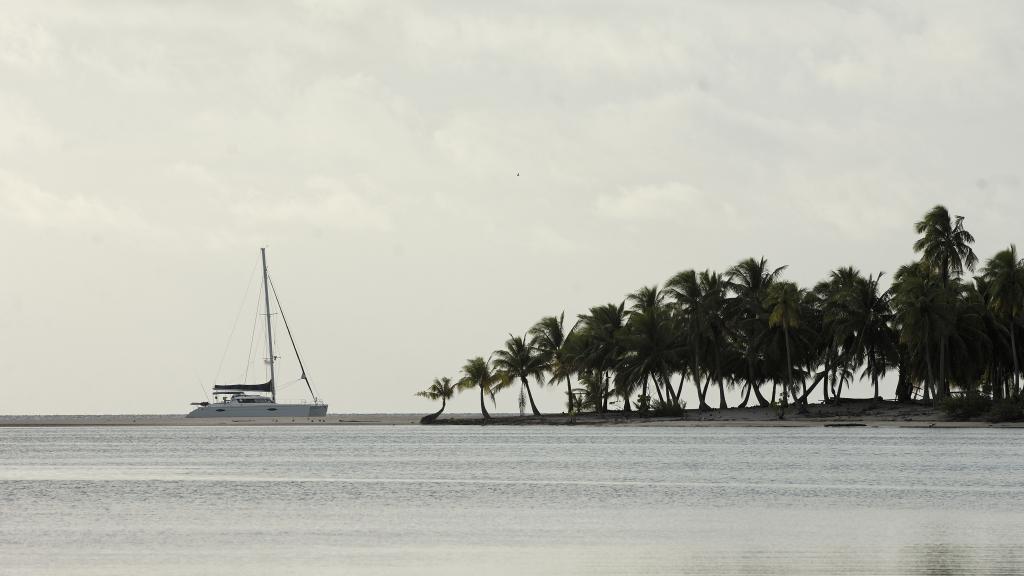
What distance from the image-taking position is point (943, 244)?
93312mm

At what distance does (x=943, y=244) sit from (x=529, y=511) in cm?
6305

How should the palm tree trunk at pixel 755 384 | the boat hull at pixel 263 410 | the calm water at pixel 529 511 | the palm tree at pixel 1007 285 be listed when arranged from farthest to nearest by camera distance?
the boat hull at pixel 263 410 < the palm tree trunk at pixel 755 384 < the palm tree at pixel 1007 285 < the calm water at pixel 529 511

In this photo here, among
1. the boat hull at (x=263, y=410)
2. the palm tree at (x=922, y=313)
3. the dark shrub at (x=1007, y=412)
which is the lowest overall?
the dark shrub at (x=1007, y=412)

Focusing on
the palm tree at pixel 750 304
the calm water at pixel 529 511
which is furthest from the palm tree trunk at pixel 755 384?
the calm water at pixel 529 511

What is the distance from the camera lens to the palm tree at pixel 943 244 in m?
92.9

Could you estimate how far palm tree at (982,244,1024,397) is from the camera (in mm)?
85375

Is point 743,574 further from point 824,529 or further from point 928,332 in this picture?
point 928,332

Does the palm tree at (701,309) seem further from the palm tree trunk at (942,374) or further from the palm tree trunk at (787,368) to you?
the palm tree trunk at (942,374)

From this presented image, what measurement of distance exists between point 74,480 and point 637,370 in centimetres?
5818

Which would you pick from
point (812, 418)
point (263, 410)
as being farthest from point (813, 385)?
point (263, 410)

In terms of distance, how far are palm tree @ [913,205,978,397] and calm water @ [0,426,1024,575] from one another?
1936 cm

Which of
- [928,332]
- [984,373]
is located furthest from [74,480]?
[984,373]

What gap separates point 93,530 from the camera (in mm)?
33500

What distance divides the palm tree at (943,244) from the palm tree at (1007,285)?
182 inches
